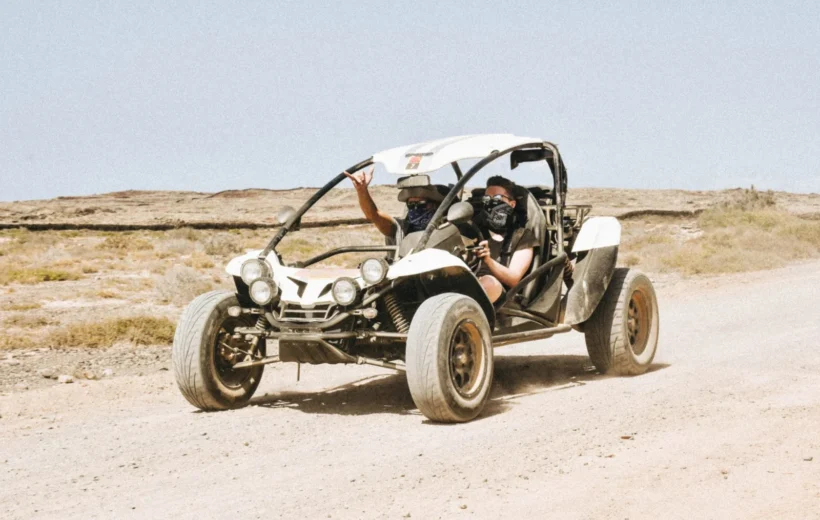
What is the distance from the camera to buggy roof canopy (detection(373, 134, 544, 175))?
827 cm

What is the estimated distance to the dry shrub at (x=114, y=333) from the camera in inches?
531

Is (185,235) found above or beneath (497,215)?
beneath

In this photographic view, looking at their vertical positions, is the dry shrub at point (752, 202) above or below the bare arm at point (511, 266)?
above

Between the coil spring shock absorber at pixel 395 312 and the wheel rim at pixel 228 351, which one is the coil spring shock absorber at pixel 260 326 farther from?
the coil spring shock absorber at pixel 395 312

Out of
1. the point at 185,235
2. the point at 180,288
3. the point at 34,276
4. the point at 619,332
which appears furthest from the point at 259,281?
the point at 185,235

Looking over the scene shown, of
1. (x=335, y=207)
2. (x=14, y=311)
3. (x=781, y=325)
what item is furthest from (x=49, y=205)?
(x=781, y=325)

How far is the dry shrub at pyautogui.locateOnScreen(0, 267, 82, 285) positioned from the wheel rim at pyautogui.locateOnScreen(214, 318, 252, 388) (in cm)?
1502

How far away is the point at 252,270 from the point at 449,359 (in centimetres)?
176

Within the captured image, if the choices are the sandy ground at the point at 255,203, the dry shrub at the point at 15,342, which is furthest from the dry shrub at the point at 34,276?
the sandy ground at the point at 255,203

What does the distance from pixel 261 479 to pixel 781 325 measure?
29.4ft

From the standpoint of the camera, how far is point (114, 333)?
1385 cm

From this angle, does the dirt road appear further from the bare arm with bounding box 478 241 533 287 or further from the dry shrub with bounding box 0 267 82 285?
the dry shrub with bounding box 0 267 82 285

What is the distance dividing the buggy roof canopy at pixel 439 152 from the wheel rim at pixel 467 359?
1.51 meters

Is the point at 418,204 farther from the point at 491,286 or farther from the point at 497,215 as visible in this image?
the point at 491,286
